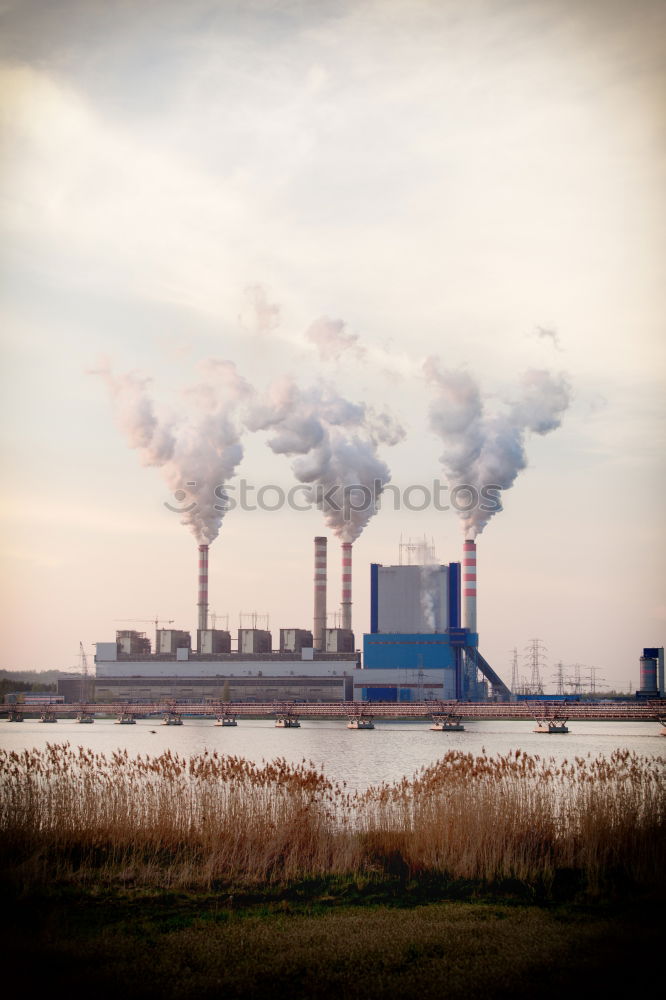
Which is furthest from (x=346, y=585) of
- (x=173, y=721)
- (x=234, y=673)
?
(x=173, y=721)

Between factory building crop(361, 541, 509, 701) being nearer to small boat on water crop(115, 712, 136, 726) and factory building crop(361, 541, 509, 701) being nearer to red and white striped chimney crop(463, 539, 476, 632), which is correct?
red and white striped chimney crop(463, 539, 476, 632)

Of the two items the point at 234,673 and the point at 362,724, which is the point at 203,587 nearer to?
the point at 234,673

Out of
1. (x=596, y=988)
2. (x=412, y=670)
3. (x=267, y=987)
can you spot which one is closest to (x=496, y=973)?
(x=596, y=988)

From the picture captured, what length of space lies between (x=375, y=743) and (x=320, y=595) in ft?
153

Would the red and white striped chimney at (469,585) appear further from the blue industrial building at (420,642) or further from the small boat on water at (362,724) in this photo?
the small boat on water at (362,724)

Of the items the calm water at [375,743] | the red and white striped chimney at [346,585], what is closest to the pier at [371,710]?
the calm water at [375,743]

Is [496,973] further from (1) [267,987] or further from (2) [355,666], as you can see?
(2) [355,666]

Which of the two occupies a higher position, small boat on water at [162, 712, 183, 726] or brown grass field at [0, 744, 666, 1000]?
brown grass field at [0, 744, 666, 1000]

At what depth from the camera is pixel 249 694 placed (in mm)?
102812

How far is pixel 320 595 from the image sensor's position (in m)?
102

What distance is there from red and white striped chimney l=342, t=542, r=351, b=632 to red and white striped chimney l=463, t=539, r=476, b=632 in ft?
35.0

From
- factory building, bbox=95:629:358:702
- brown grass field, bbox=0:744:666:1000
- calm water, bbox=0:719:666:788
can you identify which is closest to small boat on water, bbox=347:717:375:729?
calm water, bbox=0:719:666:788

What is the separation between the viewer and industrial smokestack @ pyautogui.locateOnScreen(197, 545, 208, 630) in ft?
322

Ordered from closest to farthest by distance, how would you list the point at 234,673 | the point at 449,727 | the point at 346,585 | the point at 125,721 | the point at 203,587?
1. the point at 449,727
2. the point at 125,721
3. the point at 346,585
4. the point at 203,587
5. the point at 234,673
